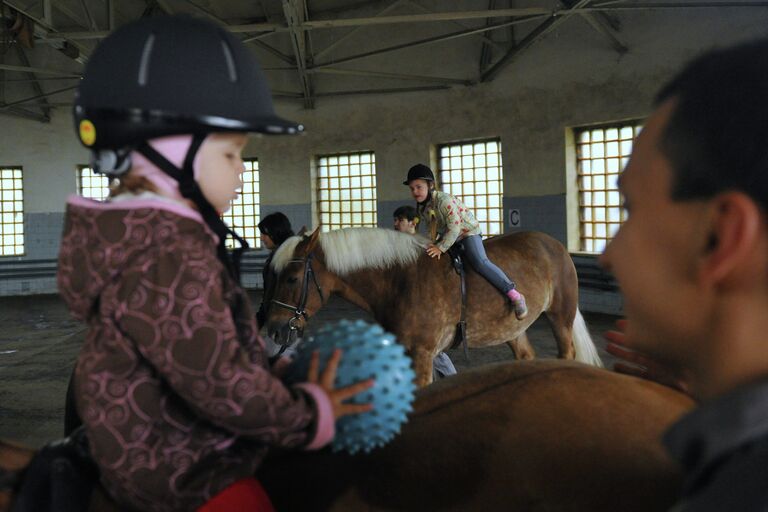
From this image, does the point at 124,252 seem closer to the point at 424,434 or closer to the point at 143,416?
the point at 143,416

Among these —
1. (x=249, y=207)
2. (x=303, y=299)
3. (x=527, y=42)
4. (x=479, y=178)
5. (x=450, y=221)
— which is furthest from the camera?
(x=249, y=207)

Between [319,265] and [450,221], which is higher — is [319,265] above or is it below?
below

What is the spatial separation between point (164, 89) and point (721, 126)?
885 mm

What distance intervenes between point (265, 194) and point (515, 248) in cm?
887

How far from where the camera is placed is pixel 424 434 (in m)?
1.28

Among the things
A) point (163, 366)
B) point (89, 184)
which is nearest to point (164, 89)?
point (163, 366)

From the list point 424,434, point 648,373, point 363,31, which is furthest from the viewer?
point 363,31

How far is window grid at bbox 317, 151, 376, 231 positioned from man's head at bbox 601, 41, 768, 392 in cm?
1179

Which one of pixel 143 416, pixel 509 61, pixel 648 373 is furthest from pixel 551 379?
pixel 509 61

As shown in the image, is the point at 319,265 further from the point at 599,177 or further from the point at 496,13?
the point at 599,177

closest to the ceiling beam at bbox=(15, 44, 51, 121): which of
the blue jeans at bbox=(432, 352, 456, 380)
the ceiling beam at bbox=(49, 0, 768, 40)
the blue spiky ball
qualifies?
the ceiling beam at bbox=(49, 0, 768, 40)

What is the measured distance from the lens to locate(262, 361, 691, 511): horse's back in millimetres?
1111

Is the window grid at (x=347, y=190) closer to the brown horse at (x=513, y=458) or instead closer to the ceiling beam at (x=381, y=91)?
the ceiling beam at (x=381, y=91)

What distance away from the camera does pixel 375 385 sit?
109 cm
